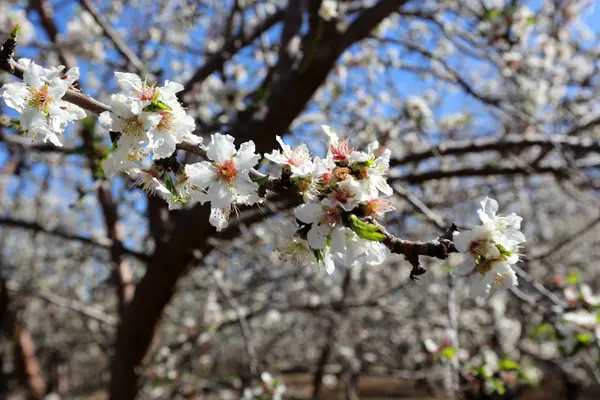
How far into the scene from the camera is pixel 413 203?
2.02 metres

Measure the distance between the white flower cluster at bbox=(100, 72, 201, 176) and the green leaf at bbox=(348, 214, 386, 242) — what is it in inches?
14.3

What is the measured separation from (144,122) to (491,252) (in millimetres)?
698

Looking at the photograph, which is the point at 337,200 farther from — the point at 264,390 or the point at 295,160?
the point at 264,390

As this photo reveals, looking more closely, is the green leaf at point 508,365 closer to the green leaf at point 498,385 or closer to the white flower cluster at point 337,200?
the green leaf at point 498,385

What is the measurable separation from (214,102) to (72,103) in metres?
2.45

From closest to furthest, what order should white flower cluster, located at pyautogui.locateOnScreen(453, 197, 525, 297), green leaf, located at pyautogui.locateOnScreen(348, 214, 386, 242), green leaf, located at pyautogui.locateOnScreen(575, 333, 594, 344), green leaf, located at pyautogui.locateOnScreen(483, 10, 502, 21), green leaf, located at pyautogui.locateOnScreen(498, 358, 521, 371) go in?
green leaf, located at pyautogui.locateOnScreen(348, 214, 386, 242)
white flower cluster, located at pyautogui.locateOnScreen(453, 197, 525, 297)
green leaf, located at pyautogui.locateOnScreen(575, 333, 594, 344)
green leaf, located at pyautogui.locateOnScreen(498, 358, 521, 371)
green leaf, located at pyautogui.locateOnScreen(483, 10, 502, 21)

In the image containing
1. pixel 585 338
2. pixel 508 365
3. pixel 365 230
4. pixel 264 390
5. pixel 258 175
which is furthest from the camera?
pixel 264 390

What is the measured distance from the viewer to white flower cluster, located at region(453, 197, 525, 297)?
100cm

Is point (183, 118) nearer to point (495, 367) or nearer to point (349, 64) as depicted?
point (495, 367)

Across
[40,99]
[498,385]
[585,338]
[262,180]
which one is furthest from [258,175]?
[585,338]

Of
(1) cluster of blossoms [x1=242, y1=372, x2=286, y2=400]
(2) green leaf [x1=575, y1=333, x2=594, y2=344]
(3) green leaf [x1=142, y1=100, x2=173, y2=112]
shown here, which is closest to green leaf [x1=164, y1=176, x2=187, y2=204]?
(3) green leaf [x1=142, y1=100, x2=173, y2=112]

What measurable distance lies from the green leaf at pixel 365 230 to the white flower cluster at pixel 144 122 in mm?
363

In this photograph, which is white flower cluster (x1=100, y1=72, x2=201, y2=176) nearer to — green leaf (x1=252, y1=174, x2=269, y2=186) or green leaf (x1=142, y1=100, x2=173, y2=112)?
green leaf (x1=142, y1=100, x2=173, y2=112)

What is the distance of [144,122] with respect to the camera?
0.96 meters
